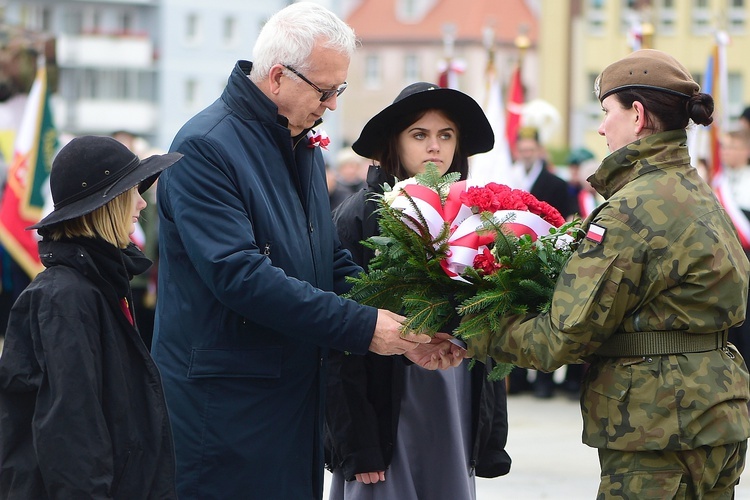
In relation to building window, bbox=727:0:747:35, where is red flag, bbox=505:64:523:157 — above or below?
below

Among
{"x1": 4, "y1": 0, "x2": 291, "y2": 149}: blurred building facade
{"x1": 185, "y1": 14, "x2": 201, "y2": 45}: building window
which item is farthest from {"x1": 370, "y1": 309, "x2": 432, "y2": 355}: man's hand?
{"x1": 185, "y1": 14, "x2": 201, "y2": 45}: building window

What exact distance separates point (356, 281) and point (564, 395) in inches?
288

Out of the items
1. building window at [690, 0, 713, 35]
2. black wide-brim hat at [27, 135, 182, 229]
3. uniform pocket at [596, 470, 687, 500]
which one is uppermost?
building window at [690, 0, 713, 35]

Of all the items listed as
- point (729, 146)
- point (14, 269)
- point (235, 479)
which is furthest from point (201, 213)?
point (14, 269)

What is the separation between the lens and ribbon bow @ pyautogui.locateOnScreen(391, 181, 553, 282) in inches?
153

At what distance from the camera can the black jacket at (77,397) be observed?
11.0ft

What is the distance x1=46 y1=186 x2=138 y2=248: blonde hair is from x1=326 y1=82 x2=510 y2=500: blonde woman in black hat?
1.14 m

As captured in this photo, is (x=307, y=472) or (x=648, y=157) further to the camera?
(x=307, y=472)

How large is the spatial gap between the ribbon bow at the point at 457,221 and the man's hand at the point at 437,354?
0.42 metres

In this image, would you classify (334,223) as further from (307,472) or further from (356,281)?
(307,472)

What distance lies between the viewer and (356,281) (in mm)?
4094

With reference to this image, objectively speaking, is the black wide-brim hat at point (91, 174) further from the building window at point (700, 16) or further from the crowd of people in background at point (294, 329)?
the building window at point (700, 16)

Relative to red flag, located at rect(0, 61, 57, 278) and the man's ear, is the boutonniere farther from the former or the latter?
red flag, located at rect(0, 61, 57, 278)

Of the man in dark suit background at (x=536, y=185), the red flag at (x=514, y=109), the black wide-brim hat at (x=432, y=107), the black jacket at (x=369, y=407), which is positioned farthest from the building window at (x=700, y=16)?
the black jacket at (x=369, y=407)
